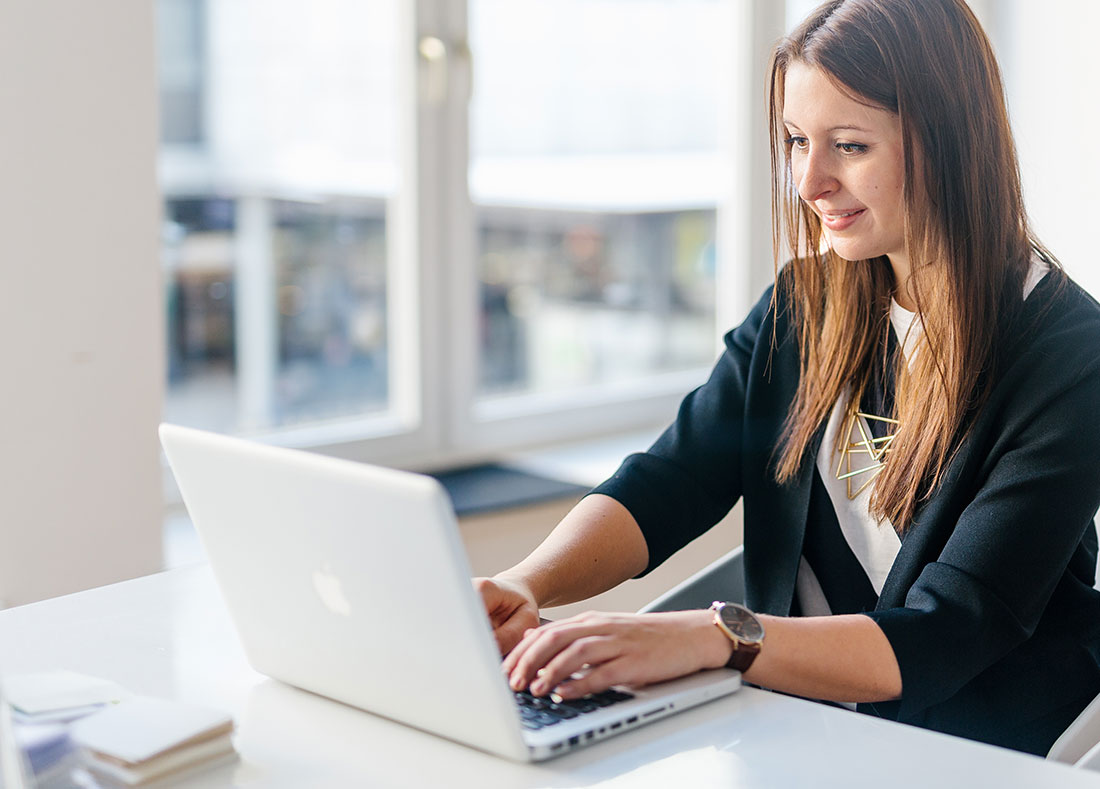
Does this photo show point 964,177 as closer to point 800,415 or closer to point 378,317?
point 800,415

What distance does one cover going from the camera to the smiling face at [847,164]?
136 centimetres

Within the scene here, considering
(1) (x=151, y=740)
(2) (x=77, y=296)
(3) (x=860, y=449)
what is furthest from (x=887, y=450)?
(2) (x=77, y=296)

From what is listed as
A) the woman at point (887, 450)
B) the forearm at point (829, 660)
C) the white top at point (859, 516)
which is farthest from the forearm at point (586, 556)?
the forearm at point (829, 660)

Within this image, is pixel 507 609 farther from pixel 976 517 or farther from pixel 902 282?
pixel 902 282

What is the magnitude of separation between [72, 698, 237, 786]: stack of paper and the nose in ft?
2.70

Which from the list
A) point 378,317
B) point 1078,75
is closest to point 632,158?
point 378,317

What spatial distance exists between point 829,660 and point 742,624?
0.32 feet

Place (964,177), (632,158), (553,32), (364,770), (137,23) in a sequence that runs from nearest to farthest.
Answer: (364,770) → (964,177) → (137,23) → (553,32) → (632,158)

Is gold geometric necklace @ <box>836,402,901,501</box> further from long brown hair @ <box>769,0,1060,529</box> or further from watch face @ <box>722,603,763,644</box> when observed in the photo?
watch face @ <box>722,603,763,644</box>

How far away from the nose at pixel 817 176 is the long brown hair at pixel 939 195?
0.08 metres

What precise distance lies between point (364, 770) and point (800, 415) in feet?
2.63

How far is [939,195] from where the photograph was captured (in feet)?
4.48

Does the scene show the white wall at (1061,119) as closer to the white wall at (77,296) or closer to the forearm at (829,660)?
the white wall at (77,296)

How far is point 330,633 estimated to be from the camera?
3.29 ft
